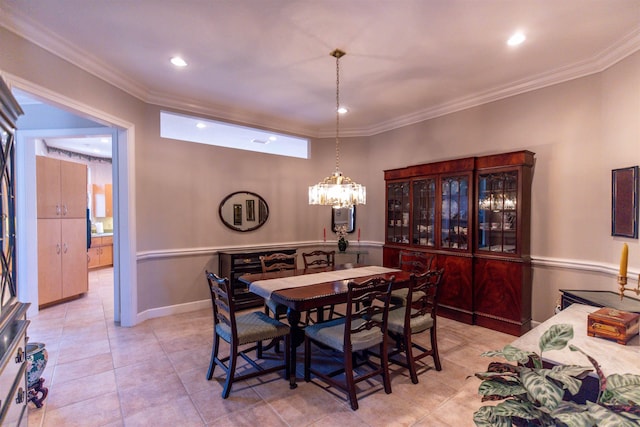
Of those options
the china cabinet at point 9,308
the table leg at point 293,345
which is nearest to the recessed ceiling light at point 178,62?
the china cabinet at point 9,308

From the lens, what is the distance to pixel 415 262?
12.4ft

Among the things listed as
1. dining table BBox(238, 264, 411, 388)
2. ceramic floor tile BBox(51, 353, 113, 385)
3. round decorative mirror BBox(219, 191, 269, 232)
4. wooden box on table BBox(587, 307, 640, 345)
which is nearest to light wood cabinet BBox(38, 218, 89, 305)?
ceramic floor tile BBox(51, 353, 113, 385)

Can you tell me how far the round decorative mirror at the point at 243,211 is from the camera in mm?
4736

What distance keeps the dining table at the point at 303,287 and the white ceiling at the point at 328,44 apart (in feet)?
7.00

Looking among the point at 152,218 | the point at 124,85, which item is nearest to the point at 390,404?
the point at 152,218

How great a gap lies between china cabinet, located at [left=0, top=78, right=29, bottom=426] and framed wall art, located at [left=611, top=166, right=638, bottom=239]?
171 inches

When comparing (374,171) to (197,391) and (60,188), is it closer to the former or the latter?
(197,391)

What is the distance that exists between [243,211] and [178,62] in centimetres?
229

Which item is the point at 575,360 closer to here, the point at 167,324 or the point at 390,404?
the point at 390,404

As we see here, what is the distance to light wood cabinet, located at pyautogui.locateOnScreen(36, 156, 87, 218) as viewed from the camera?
14.9ft

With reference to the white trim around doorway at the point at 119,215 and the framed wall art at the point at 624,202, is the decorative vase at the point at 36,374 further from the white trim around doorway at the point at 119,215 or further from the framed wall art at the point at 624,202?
the framed wall art at the point at 624,202

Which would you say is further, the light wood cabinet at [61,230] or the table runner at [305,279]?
the light wood cabinet at [61,230]

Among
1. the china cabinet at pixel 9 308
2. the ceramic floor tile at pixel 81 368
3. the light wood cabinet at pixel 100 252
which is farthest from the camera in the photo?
the light wood cabinet at pixel 100 252

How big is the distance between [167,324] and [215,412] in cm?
203
